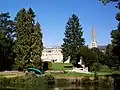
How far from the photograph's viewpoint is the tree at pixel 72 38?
98000 millimetres

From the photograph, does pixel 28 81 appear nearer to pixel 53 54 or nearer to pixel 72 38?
pixel 72 38

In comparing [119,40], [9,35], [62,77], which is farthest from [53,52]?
[62,77]

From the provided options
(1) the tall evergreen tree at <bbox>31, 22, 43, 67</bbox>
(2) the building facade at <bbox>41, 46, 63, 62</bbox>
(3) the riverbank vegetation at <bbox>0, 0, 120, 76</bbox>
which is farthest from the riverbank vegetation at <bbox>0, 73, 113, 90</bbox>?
(2) the building facade at <bbox>41, 46, 63, 62</bbox>

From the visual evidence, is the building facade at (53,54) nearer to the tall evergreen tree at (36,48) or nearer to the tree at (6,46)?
the tree at (6,46)

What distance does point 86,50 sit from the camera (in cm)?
7438

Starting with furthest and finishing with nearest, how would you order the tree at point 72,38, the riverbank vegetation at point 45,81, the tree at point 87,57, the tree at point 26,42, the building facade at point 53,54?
the building facade at point 53,54
the tree at point 72,38
the tree at point 87,57
the tree at point 26,42
the riverbank vegetation at point 45,81

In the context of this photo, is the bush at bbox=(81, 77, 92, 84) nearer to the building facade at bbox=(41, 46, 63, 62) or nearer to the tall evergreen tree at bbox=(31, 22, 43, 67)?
the tall evergreen tree at bbox=(31, 22, 43, 67)

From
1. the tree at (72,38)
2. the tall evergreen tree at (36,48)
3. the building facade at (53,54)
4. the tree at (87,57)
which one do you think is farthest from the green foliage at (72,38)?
the building facade at (53,54)

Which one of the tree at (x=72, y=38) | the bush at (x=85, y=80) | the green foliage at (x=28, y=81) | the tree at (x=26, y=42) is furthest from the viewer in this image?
the tree at (x=72, y=38)

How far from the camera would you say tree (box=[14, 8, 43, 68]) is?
62.8m

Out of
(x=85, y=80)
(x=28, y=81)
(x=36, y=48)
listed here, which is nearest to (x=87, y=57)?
(x=36, y=48)

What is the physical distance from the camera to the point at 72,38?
100 meters

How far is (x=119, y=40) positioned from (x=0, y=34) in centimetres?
2547

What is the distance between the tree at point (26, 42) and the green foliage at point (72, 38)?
31700 mm
